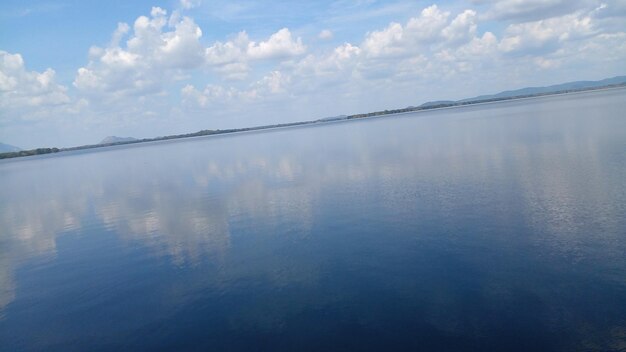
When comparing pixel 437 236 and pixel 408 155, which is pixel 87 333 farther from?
pixel 408 155

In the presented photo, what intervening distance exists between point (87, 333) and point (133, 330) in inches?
67.0

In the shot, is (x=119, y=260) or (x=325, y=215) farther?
(x=325, y=215)

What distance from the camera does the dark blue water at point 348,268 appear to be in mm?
13094

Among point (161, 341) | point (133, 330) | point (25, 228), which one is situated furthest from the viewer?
point (25, 228)

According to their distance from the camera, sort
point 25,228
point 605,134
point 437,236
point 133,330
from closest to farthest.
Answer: point 133,330 → point 437,236 → point 25,228 → point 605,134

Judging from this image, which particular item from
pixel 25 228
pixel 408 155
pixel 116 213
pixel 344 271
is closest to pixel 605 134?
pixel 408 155

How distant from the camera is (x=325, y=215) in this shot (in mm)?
26516

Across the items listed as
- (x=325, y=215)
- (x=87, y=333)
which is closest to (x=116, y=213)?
(x=325, y=215)

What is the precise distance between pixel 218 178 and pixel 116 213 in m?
15.6

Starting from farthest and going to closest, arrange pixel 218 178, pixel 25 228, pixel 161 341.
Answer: pixel 218 178
pixel 25 228
pixel 161 341

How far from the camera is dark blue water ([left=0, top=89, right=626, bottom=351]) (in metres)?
13.1

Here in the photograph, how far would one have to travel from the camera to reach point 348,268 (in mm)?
17875

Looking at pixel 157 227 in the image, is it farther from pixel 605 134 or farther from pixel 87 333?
pixel 605 134

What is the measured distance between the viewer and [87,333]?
15039 mm
